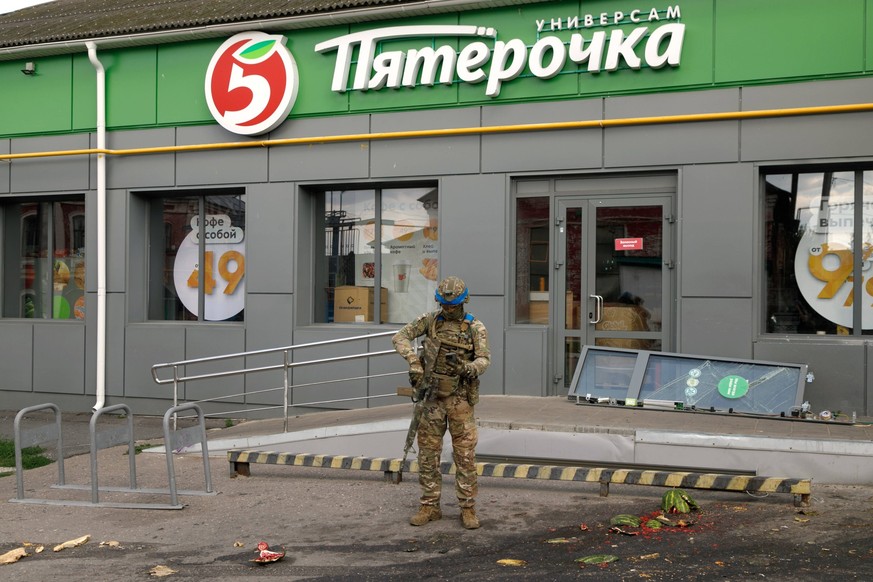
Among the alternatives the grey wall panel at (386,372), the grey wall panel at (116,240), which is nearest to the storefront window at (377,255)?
the grey wall panel at (386,372)

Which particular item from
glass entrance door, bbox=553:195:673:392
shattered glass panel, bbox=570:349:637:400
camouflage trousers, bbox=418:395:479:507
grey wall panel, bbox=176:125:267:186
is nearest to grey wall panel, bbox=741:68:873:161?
glass entrance door, bbox=553:195:673:392

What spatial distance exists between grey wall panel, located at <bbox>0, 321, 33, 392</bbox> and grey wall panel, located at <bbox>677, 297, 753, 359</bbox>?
32.2ft

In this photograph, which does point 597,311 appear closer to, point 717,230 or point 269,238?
point 717,230

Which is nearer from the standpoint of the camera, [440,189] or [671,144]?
[671,144]

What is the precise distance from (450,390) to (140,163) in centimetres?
825

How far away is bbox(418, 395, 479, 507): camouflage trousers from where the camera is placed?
7.37 meters

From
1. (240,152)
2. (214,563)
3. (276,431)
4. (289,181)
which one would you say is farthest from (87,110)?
(214,563)

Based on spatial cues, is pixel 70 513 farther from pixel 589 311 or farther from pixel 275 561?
pixel 589 311

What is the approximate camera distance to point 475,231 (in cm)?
1195

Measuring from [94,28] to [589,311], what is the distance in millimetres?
8607

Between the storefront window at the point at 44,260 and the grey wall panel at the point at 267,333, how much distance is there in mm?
3325

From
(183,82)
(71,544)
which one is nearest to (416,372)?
(71,544)

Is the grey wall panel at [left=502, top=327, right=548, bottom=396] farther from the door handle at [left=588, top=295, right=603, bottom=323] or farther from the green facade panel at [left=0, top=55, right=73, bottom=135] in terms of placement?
the green facade panel at [left=0, top=55, right=73, bottom=135]

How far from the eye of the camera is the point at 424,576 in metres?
6.11
